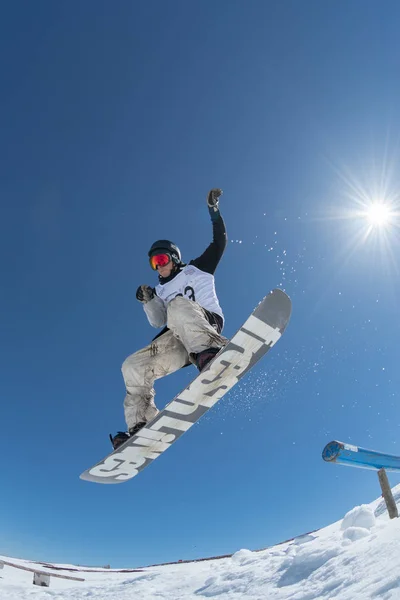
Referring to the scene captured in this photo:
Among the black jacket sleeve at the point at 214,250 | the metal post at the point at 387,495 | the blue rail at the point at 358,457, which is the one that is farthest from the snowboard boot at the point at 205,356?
the metal post at the point at 387,495

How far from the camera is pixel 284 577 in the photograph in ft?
18.6

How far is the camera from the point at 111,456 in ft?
19.3

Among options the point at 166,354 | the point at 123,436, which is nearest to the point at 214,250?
the point at 166,354

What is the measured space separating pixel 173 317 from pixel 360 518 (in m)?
5.40

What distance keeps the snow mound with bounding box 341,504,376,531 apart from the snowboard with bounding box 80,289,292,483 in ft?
12.3

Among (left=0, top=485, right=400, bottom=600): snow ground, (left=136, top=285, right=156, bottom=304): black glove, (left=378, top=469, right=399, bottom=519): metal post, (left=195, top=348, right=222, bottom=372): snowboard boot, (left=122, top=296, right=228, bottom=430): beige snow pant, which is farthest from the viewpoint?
(left=378, top=469, right=399, bottom=519): metal post

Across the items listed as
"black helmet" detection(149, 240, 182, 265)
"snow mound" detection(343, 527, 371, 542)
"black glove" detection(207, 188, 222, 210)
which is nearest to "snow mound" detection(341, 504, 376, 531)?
"snow mound" detection(343, 527, 371, 542)

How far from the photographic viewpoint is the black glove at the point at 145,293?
650cm

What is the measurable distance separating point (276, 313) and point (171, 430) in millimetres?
2512

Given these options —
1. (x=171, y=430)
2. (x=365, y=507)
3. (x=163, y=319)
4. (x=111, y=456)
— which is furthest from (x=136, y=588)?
(x=163, y=319)

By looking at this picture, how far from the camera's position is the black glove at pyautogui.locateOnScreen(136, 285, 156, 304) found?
21.3ft

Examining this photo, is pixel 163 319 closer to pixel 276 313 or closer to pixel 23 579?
pixel 276 313

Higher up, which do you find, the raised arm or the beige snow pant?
the raised arm

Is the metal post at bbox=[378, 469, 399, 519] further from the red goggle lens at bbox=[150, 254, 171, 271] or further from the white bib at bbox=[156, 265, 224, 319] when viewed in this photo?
the red goggle lens at bbox=[150, 254, 171, 271]
